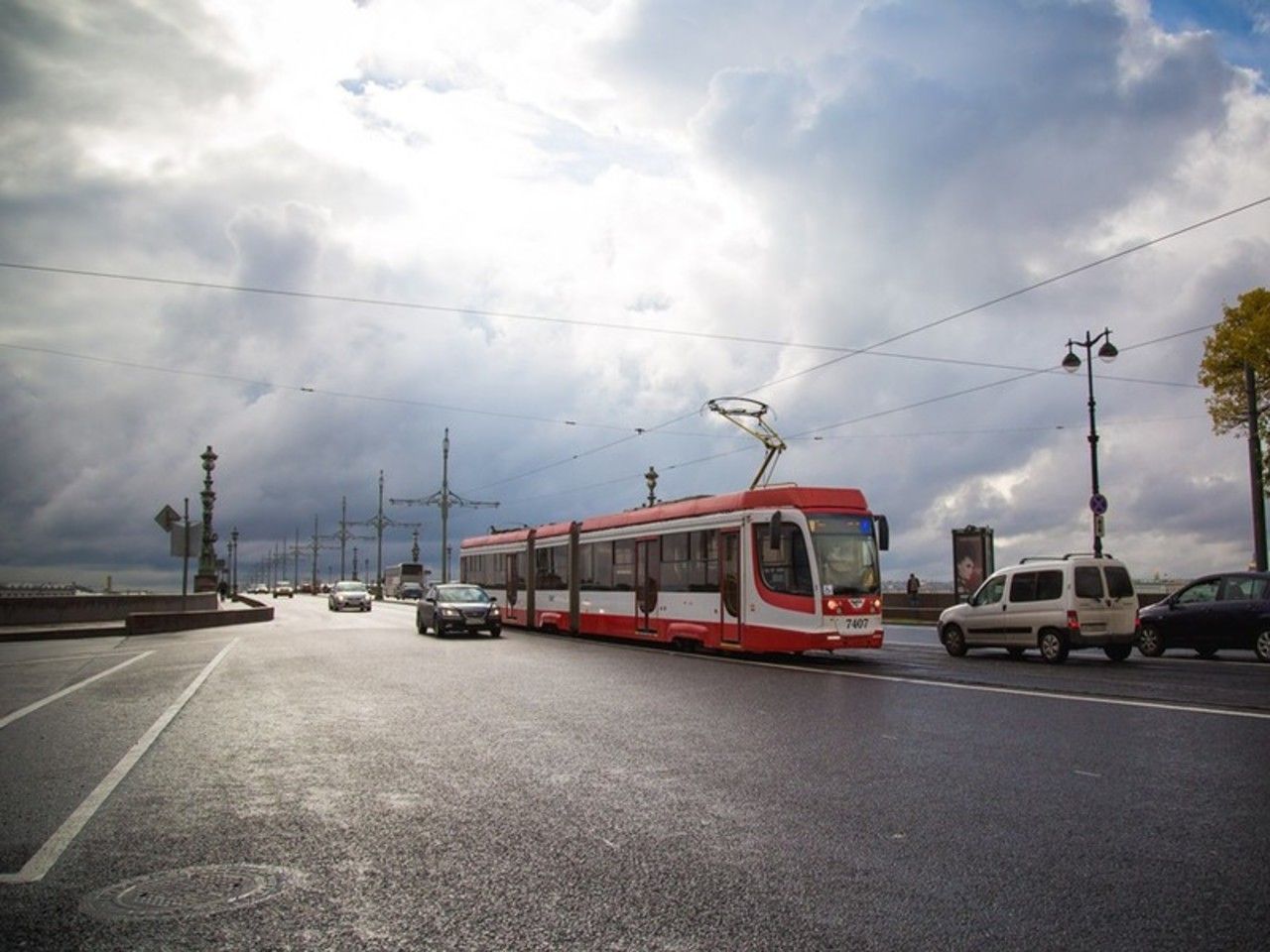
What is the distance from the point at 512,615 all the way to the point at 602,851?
2933cm

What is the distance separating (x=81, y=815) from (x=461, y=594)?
23.1 meters

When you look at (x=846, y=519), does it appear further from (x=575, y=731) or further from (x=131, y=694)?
(x=131, y=694)

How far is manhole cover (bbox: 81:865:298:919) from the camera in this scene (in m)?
4.63

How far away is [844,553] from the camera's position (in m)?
19.3

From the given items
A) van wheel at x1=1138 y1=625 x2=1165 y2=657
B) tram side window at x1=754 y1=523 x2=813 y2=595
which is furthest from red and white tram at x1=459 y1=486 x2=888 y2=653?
van wheel at x1=1138 y1=625 x2=1165 y2=657

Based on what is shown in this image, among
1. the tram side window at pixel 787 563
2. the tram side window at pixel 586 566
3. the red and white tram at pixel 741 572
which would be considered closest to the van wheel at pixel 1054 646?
the red and white tram at pixel 741 572

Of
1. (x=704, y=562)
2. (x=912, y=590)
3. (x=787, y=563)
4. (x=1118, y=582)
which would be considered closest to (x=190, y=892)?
(x=787, y=563)

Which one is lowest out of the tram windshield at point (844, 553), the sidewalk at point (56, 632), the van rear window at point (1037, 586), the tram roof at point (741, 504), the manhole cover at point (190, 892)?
the sidewalk at point (56, 632)

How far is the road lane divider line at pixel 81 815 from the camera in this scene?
522 cm

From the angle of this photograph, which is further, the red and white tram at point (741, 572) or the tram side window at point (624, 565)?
the tram side window at point (624, 565)

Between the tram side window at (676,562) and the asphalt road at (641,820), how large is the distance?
374 inches

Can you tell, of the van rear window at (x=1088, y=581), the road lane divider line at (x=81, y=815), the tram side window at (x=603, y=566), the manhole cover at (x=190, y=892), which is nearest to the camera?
the manhole cover at (x=190, y=892)

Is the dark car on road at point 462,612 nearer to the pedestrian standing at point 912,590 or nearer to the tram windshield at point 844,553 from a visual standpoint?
the tram windshield at point 844,553

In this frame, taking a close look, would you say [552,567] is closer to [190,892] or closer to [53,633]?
[53,633]
